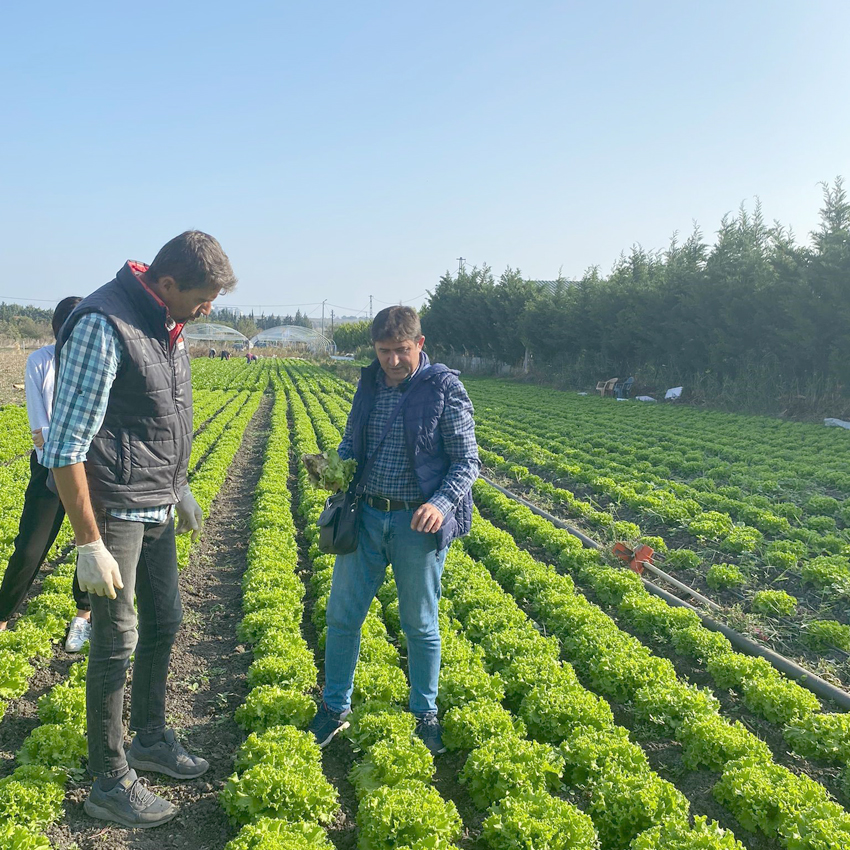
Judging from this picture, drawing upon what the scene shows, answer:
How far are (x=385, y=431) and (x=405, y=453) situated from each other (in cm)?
19

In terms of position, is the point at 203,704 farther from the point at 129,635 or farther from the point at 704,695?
the point at 704,695

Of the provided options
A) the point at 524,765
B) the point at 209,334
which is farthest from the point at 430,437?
the point at 209,334

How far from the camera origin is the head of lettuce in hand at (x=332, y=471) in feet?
13.3

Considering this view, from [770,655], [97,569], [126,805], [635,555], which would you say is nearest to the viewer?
[97,569]

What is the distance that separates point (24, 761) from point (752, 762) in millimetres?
4513

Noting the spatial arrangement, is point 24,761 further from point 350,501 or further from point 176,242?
point 176,242

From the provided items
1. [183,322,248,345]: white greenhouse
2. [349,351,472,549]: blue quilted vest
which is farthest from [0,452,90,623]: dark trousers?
[183,322,248,345]: white greenhouse

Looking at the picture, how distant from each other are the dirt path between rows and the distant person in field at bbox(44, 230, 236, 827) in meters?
0.21

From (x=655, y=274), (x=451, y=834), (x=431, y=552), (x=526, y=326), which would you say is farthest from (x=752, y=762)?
(x=526, y=326)

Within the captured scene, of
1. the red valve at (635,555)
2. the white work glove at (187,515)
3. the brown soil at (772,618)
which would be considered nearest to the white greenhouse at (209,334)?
the brown soil at (772,618)

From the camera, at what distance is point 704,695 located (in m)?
4.91

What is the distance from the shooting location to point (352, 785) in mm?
4168

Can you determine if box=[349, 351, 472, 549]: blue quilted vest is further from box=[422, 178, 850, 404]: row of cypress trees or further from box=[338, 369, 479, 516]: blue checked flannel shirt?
box=[422, 178, 850, 404]: row of cypress trees

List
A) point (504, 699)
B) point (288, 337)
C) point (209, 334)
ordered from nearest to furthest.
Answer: point (504, 699) < point (209, 334) < point (288, 337)
